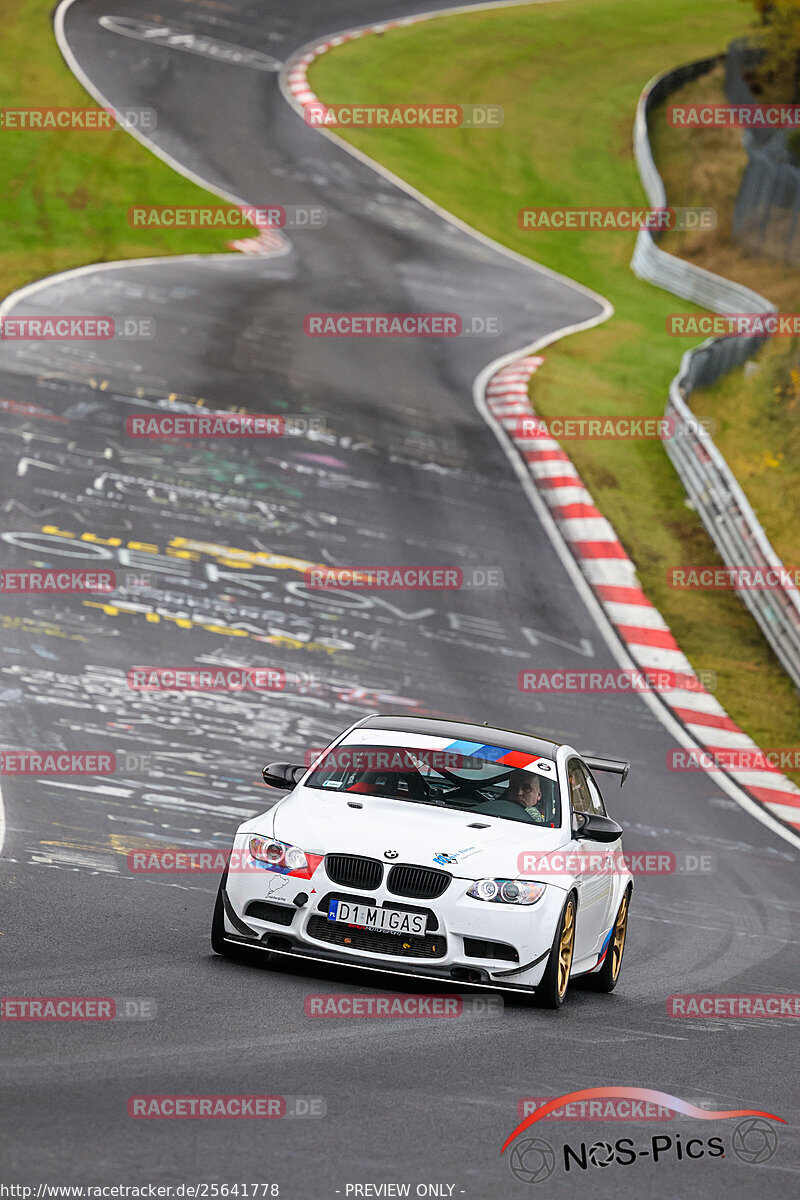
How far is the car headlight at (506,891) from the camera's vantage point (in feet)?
27.7

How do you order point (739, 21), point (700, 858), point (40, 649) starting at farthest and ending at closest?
point (739, 21), point (40, 649), point (700, 858)

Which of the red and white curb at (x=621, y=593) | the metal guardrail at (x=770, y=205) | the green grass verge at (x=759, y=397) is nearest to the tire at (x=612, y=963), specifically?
the red and white curb at (x=621, y=593)

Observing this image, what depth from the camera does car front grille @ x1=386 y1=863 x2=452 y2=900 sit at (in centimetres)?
841

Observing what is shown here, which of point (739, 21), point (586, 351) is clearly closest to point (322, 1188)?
point (586, 351)

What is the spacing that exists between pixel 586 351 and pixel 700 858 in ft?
60.2

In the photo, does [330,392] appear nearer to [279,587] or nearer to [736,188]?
[279,587]

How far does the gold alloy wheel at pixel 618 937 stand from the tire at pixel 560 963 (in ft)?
3.03

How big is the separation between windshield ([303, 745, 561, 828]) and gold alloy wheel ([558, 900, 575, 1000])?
63cm

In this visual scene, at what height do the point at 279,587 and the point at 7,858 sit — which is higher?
the point at 7,858

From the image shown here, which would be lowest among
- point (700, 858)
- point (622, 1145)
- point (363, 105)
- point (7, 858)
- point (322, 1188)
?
point (363, 105)

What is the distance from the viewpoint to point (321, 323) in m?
28.9

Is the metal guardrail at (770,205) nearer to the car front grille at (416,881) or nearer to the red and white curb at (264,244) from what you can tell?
the red and white curb at (264,244)

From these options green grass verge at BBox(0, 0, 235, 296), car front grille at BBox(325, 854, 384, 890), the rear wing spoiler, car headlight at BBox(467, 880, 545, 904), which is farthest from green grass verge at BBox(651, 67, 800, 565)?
car front grille at BBox(325, 854, 384, 890)

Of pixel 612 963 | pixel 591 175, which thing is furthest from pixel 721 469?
pixel 591 175
